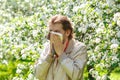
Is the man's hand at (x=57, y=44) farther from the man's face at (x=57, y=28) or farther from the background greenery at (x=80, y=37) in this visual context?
the background greenery at (x=80, y=37)

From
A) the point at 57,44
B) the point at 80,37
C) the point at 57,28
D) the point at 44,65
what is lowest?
the point at 80,37

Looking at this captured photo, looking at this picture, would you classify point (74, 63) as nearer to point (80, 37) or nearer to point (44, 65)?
point (44, 65)

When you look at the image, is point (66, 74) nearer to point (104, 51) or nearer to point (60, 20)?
point (60, 20)

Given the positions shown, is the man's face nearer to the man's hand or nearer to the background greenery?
the man's hand

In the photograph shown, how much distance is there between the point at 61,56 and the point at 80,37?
2.98 metres

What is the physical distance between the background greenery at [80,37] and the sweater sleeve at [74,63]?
1529 millimetres

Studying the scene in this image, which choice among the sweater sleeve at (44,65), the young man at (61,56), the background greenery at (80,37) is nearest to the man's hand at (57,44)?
the young man at (61,56)

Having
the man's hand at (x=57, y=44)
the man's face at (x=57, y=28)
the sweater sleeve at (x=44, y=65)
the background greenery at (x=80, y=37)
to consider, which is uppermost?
the man's face at (x=57, y=28)

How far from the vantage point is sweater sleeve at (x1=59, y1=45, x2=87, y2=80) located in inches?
130

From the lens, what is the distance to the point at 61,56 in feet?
11.1

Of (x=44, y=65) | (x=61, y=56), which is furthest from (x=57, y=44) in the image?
(x=44, y=65)

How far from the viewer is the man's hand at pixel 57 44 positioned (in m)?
3.31

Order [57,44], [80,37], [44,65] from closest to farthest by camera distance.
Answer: [57,44] → [44,65] → [80,37]

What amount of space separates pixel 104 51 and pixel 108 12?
67cm
